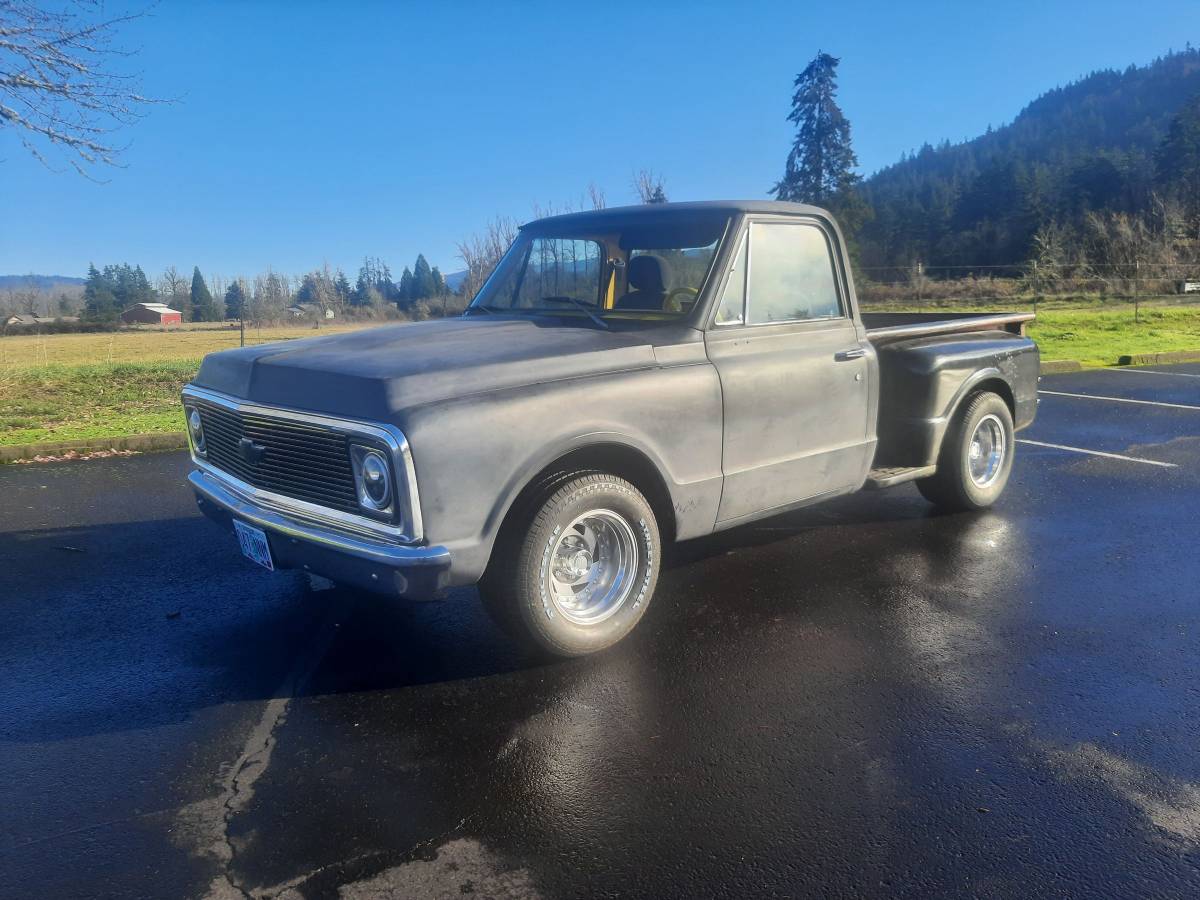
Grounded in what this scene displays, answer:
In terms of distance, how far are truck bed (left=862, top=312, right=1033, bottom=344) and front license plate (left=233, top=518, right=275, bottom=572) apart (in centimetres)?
354

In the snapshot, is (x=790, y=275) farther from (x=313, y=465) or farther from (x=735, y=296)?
(x=313, y=465)

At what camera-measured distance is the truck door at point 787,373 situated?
14.0 ft

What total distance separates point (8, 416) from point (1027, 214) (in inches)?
3018

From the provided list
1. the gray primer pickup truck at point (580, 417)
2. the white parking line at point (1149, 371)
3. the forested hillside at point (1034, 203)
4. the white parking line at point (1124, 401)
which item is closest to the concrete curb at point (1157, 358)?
the white parking line at point (1149, 371)

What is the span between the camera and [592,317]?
441 cm

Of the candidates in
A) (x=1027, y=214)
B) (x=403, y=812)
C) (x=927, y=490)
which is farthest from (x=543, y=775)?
(x=1027, y=214)

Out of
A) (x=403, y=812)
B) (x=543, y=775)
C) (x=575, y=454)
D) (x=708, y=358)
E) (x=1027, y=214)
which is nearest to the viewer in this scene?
(x=403, y=812)

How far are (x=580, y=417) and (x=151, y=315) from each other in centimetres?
6189

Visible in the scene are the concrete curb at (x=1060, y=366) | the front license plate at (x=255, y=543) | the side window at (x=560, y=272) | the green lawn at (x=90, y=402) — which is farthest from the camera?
the concrete curb at (x=1060, y=366)

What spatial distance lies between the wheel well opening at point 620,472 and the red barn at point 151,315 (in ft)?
163

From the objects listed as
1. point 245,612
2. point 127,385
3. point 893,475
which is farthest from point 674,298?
Result: point 127,385

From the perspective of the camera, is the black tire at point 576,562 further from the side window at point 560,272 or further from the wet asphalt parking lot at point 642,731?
the side window at point 560,272

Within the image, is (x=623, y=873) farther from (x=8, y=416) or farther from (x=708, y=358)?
(x=8, y=416)

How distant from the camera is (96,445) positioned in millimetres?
8734
